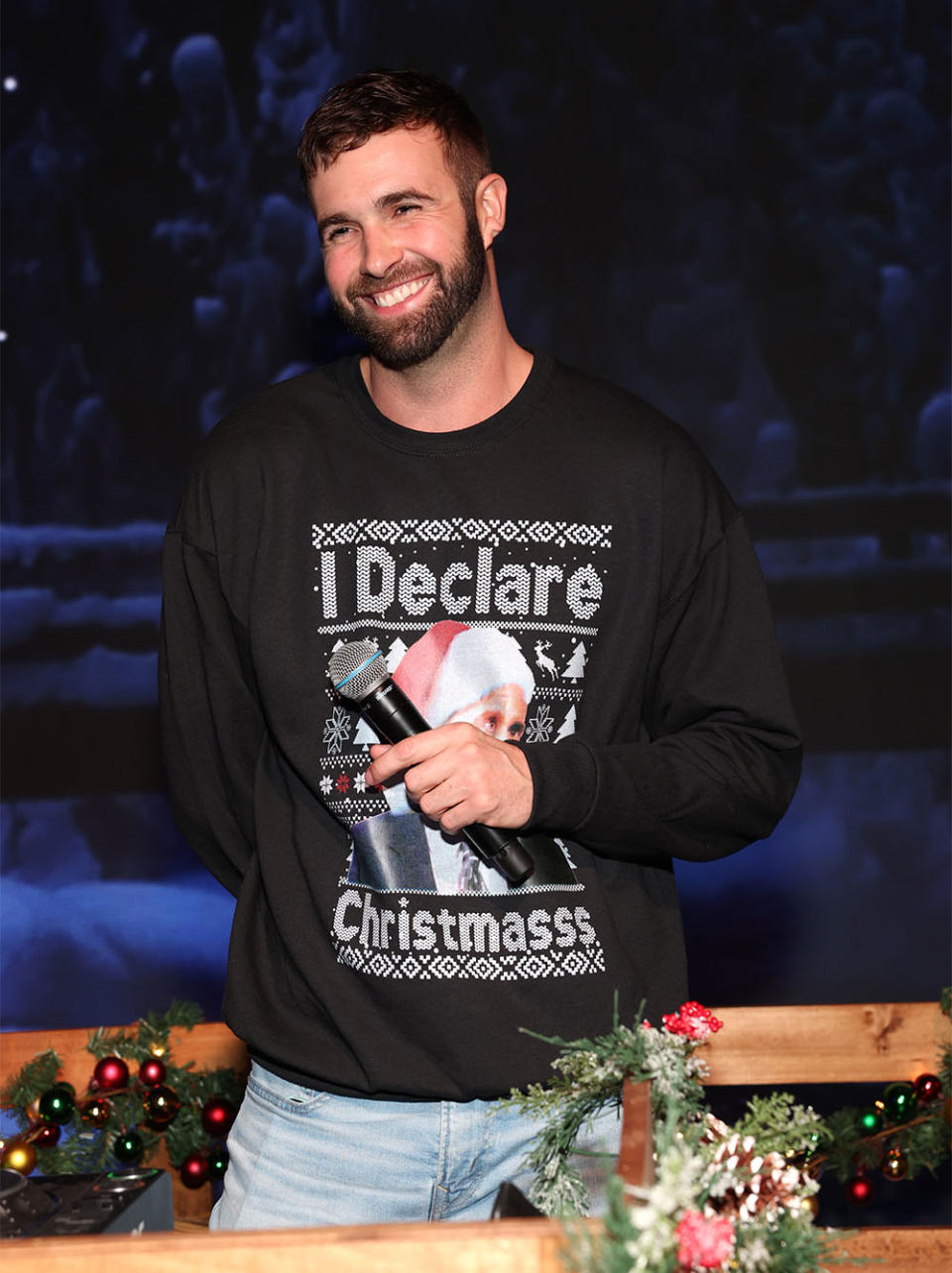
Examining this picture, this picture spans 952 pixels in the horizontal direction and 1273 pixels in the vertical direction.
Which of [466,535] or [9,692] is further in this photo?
[9,692]

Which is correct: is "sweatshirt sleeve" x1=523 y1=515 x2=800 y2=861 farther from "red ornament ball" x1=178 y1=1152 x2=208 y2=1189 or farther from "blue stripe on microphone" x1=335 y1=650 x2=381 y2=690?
"red ornament ball" x1=178 y1=1152 x2=208 y2=1189

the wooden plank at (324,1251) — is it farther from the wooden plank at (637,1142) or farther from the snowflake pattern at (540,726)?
the snowflake pattern at (540,726)

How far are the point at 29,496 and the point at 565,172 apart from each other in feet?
5.04

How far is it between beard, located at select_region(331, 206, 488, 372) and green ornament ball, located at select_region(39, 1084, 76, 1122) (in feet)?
4.94

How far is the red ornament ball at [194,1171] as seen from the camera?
2.68 m

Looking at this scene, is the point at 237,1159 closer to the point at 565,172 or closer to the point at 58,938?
the point at 58,938

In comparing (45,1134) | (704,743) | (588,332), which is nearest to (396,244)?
(704,743)

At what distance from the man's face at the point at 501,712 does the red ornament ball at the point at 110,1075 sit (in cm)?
132

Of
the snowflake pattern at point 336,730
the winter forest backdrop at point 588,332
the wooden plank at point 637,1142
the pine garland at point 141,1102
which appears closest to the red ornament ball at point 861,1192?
the winter forest backdrop at point 588,332

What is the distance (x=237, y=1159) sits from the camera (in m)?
1.77

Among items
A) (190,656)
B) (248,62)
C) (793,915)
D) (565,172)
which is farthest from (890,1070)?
(248,62)

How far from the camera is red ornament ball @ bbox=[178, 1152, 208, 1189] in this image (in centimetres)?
268

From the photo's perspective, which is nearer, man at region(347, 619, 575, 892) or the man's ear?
man at region(347, 619, 575, 892)

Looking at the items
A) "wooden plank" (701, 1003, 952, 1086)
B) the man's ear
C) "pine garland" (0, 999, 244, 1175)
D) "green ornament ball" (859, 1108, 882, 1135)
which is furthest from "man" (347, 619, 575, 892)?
"green ornament ball" (859, 1108, 882, 1135)
